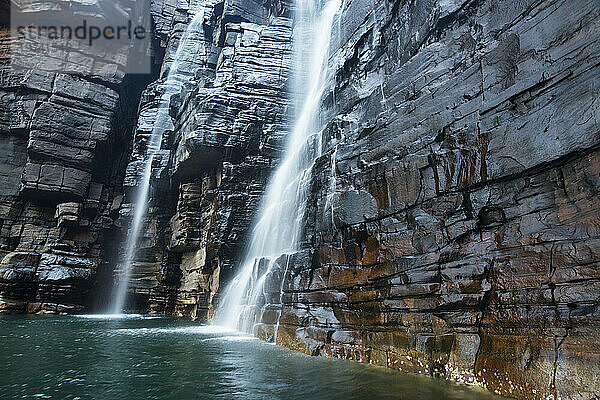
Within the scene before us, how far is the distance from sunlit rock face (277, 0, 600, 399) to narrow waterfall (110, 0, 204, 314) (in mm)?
19792

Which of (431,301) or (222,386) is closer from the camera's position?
(222,386)

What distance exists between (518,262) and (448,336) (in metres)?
1.90

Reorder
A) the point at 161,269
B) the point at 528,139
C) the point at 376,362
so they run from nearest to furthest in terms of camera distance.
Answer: the point at 528,139
the point at 376,362
the point at 161,269

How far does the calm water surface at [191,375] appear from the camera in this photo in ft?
21.2

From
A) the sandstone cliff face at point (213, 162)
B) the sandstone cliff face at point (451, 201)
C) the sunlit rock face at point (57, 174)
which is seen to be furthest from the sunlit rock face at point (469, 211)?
the sunlit rock face at point (57, 174)

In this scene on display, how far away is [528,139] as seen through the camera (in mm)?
6938

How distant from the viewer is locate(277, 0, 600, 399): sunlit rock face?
19.7ft

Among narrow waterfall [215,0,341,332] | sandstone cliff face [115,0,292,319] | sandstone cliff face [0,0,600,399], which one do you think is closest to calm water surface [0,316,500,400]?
sandstone cliff face [0,0,600,399]

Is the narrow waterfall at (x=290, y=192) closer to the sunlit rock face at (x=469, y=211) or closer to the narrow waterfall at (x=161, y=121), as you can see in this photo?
the sunlit rock face at (x=469, y=211)

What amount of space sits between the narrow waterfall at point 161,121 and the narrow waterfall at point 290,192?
11.6m

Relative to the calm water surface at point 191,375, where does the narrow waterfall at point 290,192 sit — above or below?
above

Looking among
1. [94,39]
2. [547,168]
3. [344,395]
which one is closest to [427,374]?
[344,395]

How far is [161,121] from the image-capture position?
31141 millimetres

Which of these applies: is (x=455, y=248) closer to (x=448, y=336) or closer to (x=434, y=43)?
(x=448, y=336)
